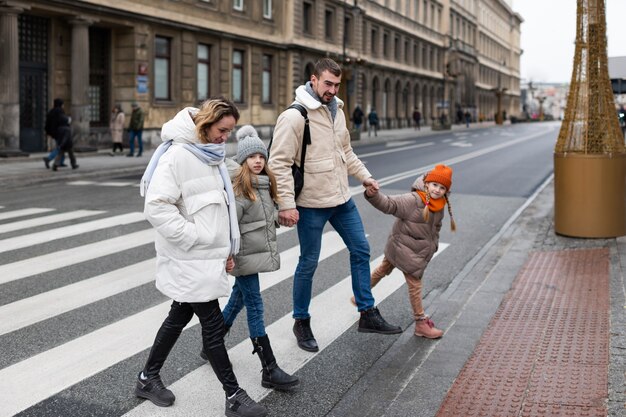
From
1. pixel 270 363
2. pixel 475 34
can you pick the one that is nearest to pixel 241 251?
pixel 270 363

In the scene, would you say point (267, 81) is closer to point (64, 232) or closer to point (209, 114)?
point (64, 232)

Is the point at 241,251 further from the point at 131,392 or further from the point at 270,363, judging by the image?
the point at 131,392

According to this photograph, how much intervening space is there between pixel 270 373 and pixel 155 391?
67 cm

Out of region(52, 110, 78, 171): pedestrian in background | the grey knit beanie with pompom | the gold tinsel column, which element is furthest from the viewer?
region(52, 110, 78, 171): pedestrian in background

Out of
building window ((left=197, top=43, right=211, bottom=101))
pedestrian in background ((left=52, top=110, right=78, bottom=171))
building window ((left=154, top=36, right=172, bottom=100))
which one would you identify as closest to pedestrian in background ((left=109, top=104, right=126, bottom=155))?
building window ((left=154, top=36, right=172, bottom=100))

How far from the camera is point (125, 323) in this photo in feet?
19.0

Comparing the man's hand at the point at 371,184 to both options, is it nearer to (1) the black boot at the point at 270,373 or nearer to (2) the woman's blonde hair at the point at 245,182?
(2) the woman's blonde hair at the point at 245,182

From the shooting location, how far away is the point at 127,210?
39.0ft

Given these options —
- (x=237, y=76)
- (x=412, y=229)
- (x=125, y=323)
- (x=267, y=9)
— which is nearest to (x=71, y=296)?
(x=125, y=323)

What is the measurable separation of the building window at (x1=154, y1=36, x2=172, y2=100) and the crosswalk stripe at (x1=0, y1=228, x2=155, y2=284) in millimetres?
19727

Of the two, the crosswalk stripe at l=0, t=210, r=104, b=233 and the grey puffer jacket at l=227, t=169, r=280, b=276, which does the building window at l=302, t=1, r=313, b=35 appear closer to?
the crosswalk stripe at l=0, t=210, r=104, b=233

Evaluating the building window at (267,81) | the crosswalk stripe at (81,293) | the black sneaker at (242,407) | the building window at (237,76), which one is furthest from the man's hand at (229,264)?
the building window at (267,81)

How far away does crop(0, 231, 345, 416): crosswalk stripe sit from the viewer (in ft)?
14.3

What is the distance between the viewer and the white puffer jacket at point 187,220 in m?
3.87
